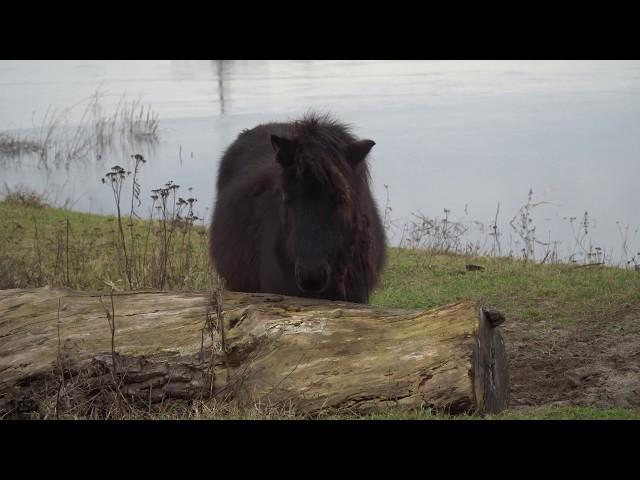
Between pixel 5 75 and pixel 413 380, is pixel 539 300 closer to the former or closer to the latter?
A: pixel 413 380

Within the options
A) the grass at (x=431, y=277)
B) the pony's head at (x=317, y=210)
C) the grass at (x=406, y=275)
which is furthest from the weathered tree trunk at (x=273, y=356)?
the grass at (x=431, y=277)

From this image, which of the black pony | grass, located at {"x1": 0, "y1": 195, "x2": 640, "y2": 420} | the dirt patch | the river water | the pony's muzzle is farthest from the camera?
the river water

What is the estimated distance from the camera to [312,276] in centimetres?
537

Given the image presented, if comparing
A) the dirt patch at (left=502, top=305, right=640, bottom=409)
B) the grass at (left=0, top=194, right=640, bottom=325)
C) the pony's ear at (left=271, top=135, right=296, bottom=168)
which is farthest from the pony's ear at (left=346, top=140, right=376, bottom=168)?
the grass at (left=0, top=194, right=640, bottom=325)

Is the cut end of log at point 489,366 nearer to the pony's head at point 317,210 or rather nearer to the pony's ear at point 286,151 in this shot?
the pony's head at point 317,210

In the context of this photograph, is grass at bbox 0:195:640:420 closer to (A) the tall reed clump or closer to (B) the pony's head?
(B) the pony's head

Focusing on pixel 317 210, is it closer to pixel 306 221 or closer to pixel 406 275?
pixel 306 221

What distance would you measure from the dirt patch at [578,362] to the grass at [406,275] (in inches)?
12.7

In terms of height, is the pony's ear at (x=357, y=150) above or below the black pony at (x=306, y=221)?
above

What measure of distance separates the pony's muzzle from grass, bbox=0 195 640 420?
2764 millimetres

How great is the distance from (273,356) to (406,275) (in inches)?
209

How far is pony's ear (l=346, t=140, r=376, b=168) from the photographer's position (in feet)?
19.6

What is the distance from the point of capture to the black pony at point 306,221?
5.54m

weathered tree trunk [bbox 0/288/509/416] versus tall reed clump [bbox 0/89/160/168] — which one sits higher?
tall reed clump [bbox 0/89/160/168]
